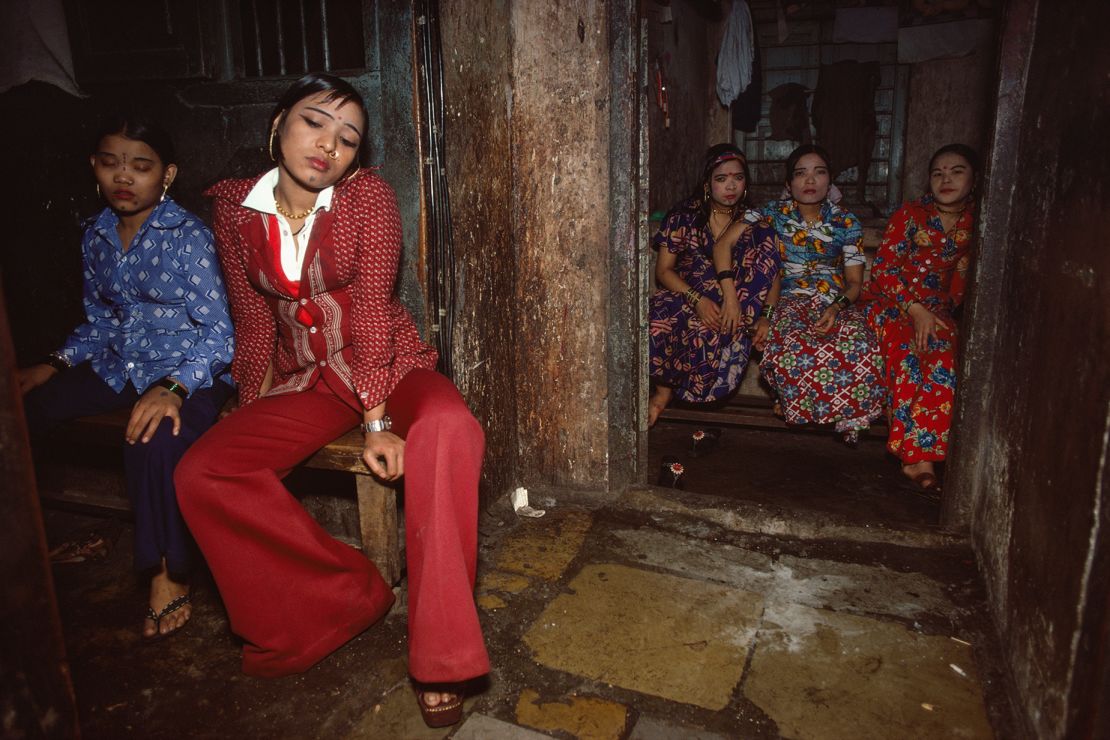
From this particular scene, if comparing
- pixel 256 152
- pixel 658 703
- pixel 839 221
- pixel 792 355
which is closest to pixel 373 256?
pixel 256 152

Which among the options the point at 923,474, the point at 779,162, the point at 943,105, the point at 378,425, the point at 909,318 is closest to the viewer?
the point at 378,425

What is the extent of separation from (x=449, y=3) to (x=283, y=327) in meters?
1.47

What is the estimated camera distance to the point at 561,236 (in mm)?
3389

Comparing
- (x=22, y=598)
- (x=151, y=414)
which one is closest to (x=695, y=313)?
(x=151, y=414)

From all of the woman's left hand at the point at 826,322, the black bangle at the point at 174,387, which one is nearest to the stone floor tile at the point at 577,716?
the black bangle at the point at 174,387

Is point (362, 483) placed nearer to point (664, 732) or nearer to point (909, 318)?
point (664, 732)

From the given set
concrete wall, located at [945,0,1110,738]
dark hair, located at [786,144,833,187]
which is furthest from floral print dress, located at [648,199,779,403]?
concrete wall, located at [945,0,1110,738]

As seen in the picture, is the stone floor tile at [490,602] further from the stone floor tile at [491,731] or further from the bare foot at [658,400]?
the bare foot at [658,400]

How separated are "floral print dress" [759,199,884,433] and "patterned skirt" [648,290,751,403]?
0.20m

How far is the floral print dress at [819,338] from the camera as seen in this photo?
408 centimetres

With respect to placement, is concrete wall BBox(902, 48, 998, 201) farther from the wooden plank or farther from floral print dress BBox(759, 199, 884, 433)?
the wooden plank

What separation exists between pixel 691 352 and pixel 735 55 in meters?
3.72

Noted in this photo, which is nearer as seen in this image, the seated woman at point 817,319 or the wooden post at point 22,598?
the wooden post at point 22,598

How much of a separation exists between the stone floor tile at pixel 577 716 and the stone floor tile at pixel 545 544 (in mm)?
738
